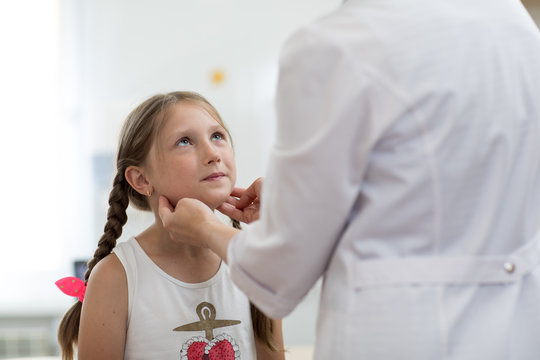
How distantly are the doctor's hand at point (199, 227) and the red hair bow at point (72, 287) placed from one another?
0.39m

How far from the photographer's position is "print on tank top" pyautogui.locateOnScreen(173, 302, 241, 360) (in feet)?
4.01

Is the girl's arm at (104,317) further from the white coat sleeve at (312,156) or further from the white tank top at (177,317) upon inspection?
the white coat sleeve at (312,156)

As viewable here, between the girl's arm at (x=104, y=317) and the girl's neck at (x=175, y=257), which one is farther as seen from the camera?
the girl's neck at (x=175, y=257)

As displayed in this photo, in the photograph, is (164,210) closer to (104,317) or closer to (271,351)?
(104,317)

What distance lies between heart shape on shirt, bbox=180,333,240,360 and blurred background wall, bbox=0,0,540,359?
75.1 inches

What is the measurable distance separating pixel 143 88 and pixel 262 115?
655 mm

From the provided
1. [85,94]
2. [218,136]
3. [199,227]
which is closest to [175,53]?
[85,94]

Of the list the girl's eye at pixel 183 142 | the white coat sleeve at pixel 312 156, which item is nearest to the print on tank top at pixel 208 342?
the girl's eye at pixel 183 142

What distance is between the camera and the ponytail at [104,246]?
1332 millimetres

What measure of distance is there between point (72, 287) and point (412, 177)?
919mm

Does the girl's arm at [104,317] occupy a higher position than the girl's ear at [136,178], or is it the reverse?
the girl's ear at [136,178]

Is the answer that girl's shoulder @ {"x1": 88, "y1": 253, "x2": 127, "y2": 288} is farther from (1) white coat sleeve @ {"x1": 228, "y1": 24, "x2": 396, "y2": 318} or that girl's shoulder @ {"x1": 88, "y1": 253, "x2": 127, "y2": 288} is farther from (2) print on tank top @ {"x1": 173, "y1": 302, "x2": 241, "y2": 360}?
(1) white coat sleeve @ {"x1": 228, "y1": 24, "x2": 396, "y2": 318}

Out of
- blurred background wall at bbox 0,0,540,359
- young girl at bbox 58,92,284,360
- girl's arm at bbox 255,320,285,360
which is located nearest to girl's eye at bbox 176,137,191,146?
young girl at bbox 58,92,284,360

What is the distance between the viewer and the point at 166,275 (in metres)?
1.28
